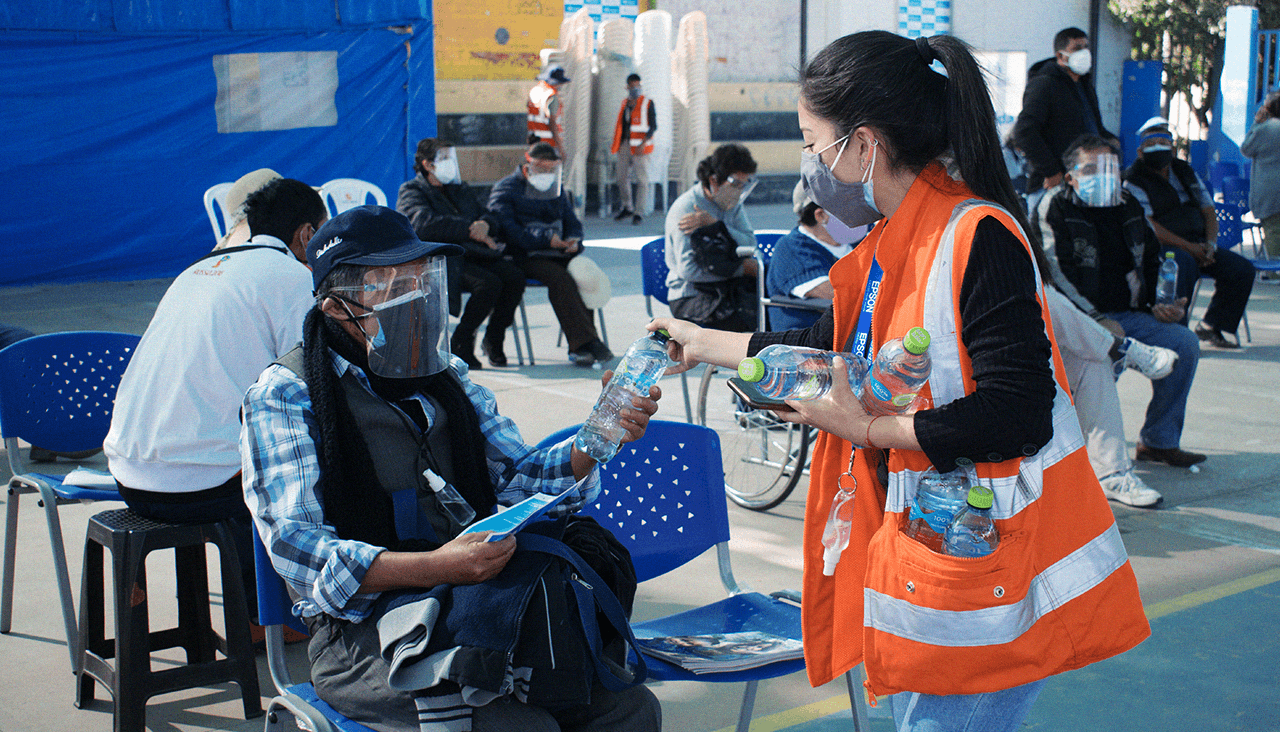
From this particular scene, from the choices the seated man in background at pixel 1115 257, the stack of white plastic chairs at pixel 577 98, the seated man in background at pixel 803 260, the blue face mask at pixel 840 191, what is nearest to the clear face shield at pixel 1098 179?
the seated man in background at pixel 1115 257

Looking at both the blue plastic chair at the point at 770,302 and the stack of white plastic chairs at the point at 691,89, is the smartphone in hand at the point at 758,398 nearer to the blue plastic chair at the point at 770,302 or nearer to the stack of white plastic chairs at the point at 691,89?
the blue plastic chair at the point at 770,302

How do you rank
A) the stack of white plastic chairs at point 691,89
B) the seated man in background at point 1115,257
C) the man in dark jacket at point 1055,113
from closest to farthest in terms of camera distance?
the seated man in background at point 1115,257, the man in dark jacket at point 1055,113, the stack of white plastic chairs at point 691,89

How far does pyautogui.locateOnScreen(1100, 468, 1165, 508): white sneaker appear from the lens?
4789 millimetres

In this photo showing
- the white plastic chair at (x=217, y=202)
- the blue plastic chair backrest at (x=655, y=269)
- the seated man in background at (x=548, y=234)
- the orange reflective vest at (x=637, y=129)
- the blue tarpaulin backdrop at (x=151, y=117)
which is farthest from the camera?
the orange reflective vest at (x=637, y=129)

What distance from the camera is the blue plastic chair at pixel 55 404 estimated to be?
3471mm

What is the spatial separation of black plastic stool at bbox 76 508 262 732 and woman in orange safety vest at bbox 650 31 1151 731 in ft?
6.33

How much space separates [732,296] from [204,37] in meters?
7.37

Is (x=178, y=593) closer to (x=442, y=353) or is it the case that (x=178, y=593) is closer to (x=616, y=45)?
(x=442, y=353)

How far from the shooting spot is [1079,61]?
7430mm

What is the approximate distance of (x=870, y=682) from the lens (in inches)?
65.9

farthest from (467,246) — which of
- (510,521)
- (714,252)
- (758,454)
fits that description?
(510,521)

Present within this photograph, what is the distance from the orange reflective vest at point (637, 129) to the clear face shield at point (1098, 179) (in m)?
10.7

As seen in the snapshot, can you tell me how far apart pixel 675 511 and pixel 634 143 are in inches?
530

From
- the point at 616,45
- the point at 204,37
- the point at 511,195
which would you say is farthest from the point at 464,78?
the point at 511,195
